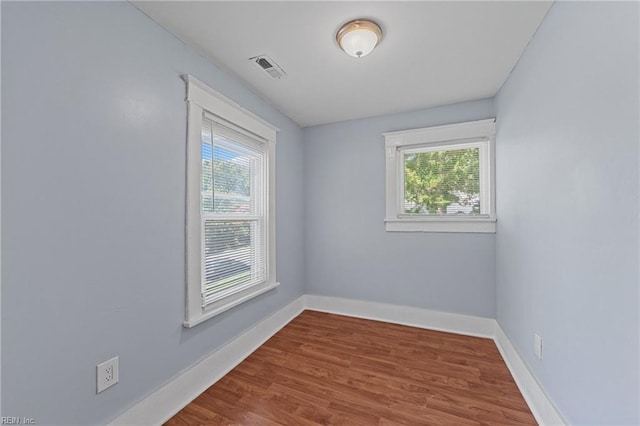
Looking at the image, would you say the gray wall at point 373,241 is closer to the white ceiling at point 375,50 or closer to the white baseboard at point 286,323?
the white baseboard at point 286,323

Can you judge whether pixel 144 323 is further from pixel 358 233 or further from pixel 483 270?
pixel 483 270

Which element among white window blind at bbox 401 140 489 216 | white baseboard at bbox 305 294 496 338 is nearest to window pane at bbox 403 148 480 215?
white window blind at bbox 401 140 489 216

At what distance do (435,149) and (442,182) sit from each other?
1.22ft

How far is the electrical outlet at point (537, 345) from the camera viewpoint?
1.55 metres

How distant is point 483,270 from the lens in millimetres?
2586

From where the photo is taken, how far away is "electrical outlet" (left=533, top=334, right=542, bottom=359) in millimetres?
1554

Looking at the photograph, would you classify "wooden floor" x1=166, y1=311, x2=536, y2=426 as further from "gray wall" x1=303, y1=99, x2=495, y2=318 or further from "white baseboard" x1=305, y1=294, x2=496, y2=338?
"gray wall" x1=303, y1=99, x2=495, y2=318

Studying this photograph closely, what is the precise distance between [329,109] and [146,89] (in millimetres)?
1807

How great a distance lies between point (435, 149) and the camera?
111 inches

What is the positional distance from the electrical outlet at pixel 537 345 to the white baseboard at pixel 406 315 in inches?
38.9

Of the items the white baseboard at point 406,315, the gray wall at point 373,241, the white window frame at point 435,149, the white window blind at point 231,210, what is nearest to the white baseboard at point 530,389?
the white baseboard at point 406,315

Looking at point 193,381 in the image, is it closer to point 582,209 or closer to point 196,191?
point 196,191

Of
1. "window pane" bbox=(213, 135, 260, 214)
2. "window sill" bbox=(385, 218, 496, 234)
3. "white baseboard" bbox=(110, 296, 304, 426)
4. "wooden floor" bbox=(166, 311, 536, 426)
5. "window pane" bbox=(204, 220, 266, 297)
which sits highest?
"window pane" bbox=(213, 135, 260, 214)

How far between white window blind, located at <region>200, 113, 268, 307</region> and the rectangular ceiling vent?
1.79 feet
